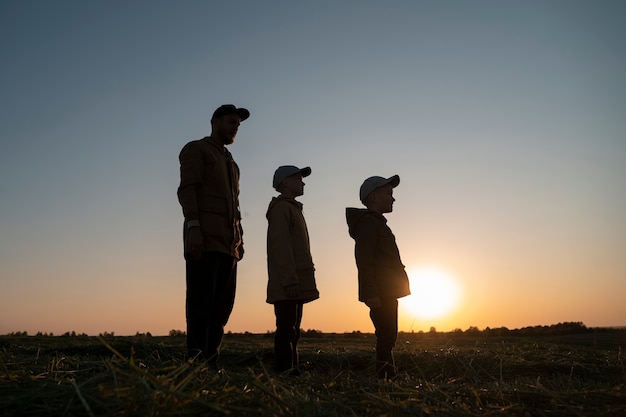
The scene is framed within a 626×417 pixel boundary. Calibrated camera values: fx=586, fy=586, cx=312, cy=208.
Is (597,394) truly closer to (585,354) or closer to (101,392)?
(101,392)

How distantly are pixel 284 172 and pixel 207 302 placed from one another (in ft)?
6.07

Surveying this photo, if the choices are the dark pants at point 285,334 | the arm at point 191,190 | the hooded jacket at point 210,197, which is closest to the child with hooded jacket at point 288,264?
the dark pants at point 285,334

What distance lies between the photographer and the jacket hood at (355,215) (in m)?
6.18

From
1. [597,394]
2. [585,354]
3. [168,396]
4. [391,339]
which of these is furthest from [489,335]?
[168,396]

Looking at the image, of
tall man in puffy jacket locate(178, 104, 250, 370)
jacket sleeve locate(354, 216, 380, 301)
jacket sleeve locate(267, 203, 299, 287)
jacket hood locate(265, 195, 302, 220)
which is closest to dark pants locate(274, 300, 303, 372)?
jacket sleeve locate(267, 203, 299, 287)

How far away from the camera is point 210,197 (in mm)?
5270

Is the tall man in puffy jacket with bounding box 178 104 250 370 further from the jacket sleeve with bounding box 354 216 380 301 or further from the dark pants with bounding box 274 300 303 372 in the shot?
the jacket sleeve with bounding box 354 216 380 301

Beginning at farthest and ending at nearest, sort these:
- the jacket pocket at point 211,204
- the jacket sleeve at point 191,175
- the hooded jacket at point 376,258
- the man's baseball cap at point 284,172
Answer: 1. the man's baseball cap at point 284,172
2. the hooded jacket at point 376,258
3. the jacket pocket at point 211,204
4. the jacket sleeve at point 191,175

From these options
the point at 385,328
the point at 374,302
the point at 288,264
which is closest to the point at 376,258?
the point at 374,302

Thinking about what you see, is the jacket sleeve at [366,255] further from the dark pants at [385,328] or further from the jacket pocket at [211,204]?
the jacket pocket at [211,204]

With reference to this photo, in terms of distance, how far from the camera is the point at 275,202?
610 centimetres

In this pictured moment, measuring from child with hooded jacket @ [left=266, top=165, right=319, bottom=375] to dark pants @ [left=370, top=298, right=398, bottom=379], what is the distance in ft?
2.13

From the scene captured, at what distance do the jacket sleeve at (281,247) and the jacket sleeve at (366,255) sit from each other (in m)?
0.69

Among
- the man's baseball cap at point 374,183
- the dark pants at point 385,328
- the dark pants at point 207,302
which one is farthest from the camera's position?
the man's baseball cap at point 374,183
